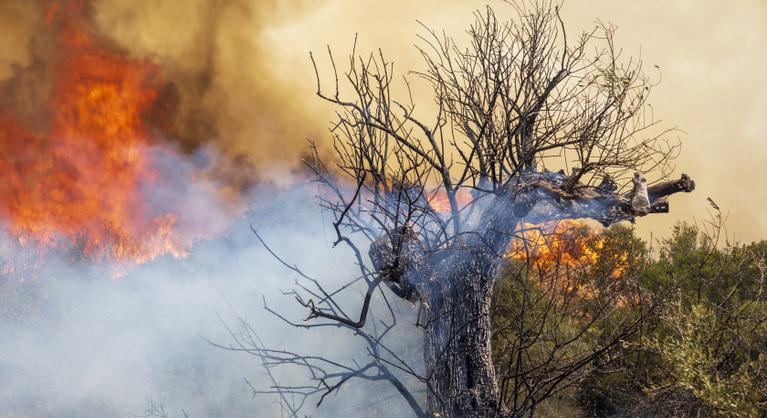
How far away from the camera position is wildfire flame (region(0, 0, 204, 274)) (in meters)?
21.0

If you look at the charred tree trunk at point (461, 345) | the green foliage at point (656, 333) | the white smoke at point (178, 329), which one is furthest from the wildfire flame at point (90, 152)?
the charred tree trunk at point (461, 345)

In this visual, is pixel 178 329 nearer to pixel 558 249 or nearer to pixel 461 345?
pixel 461 345

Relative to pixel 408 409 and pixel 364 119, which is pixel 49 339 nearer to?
pixel 408 409

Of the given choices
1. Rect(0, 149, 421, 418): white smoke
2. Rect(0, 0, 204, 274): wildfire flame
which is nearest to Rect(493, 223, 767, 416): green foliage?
Rect(0, 149, 421, 418): white smoke

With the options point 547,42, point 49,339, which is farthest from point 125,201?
point 547,42

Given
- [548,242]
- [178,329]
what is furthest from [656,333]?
[178,329]

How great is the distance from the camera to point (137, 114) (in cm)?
2245

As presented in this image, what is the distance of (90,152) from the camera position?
72.7ft

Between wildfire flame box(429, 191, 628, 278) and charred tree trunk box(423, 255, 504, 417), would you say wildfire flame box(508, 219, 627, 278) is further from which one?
charred tree trunk box(423, 255, 504, 417)

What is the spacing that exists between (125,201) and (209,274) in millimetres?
7034

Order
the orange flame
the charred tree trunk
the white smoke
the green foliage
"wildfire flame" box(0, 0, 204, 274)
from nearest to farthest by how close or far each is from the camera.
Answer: the orange flame → the charred tree trunk → the green foliage → the white smoke → "wildfire flame" box(0, 0, 204, 274)

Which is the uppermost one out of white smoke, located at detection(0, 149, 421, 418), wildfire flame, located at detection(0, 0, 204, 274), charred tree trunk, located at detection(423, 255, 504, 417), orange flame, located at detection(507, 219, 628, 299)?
wildfire flame, located at detection(0, 0, 204, 274)

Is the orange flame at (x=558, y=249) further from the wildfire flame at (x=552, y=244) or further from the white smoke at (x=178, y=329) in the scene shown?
the white smoke at (x=178, y=329)

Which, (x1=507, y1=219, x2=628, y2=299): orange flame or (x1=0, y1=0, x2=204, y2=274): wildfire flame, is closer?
(x1=507, y1=219, x2=628, y2=299): orange flame
